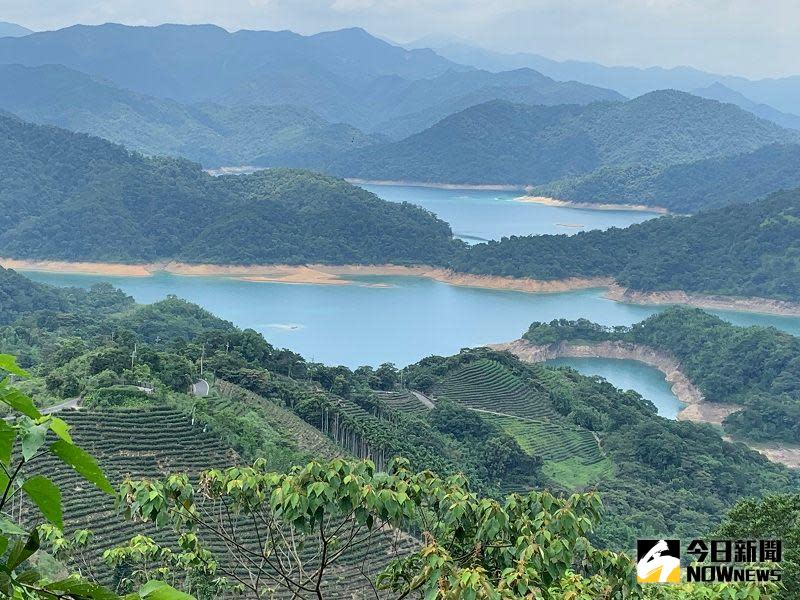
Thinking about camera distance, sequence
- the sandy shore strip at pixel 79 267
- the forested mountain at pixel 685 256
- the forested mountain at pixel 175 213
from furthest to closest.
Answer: the forested mountain at pixel 175 213 < the sandy shore strip at pixel 79 267 < the forested mountain at pixel 685 256

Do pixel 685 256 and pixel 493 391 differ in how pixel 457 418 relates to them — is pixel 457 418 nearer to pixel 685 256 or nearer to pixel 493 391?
pixel 493 391

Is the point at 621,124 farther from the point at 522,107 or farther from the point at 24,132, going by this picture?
the point at 24,132

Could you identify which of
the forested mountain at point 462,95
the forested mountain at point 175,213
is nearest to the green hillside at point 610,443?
the forested mountain at point 175,213

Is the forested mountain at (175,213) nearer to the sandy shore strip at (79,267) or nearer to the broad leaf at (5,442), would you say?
the sandy shore strip at (79,267)

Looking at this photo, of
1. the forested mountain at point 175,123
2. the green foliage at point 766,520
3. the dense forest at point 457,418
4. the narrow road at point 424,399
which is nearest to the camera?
the green foliage at point 766,520

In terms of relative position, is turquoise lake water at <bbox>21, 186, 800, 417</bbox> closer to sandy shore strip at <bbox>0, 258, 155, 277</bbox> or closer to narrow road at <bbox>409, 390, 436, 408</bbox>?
sandy shore strip at <bbox>0, 258, 155, 277</bbox>

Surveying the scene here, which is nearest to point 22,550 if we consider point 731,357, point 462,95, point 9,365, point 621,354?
point 9,365

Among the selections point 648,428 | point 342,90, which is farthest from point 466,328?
point 342,90
